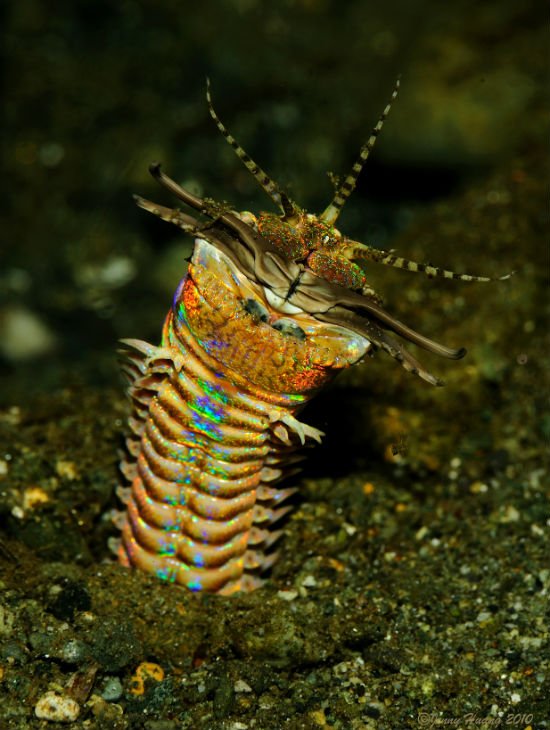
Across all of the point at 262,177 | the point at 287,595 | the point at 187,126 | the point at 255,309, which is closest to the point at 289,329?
the point at 255,309

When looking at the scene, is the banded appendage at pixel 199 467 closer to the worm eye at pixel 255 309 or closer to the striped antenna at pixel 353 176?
the worm eye at pixel 255 309

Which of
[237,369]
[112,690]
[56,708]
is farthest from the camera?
[112,690]

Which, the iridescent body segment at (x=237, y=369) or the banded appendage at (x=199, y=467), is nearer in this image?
the iridescent body segment at (x=237, y=369)

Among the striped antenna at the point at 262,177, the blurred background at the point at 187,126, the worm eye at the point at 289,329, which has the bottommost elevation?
the worm eye at the point at 289,329

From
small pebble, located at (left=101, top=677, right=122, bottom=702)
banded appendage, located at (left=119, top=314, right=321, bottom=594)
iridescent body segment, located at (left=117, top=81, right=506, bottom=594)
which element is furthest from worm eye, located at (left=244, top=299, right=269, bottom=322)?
small pebble, located at (left=101, top=677, right=122, bottom=702)

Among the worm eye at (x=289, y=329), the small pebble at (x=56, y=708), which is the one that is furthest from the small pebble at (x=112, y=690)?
the worm eye at (x=289, y=329)

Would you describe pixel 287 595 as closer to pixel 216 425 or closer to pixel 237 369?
pixel 216 425

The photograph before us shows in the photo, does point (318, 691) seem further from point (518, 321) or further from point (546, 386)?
point (518, 321)
